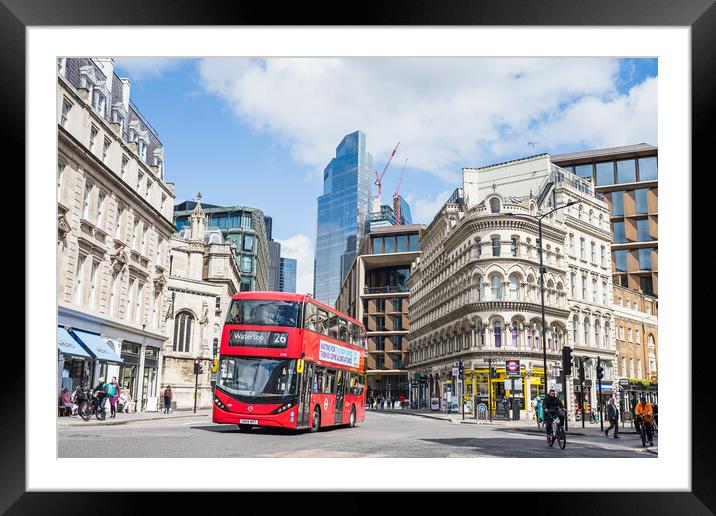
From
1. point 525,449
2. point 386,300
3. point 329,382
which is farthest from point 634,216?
point 525,449

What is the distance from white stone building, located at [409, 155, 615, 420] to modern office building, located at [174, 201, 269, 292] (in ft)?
98.1

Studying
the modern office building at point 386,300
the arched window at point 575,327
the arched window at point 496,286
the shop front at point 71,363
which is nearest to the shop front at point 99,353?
the shop front at point 71,363

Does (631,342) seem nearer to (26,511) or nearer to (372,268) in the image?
(26,511)

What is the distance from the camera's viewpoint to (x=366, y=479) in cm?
1296

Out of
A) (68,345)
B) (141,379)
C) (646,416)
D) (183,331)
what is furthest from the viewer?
(183,331)

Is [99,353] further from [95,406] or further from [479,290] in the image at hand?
[479,290]

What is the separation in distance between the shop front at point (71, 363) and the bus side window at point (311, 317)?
955 centimetres

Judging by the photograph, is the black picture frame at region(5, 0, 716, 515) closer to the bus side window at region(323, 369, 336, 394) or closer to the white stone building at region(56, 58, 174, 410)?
the bus side window at region(323, 369, 336, 394)

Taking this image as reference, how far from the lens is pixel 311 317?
68.6 feet

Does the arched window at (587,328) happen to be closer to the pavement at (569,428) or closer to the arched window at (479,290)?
the arched window at (479,290)

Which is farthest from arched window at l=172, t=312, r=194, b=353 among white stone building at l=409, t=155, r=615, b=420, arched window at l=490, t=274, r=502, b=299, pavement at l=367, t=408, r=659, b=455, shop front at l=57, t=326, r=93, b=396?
shop front at l=57, t=326, r=93, b=396

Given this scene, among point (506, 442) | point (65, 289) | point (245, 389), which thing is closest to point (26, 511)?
point (245, 389)

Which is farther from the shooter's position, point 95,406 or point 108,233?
point 108,233

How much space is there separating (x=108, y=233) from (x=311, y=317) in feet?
47.2
